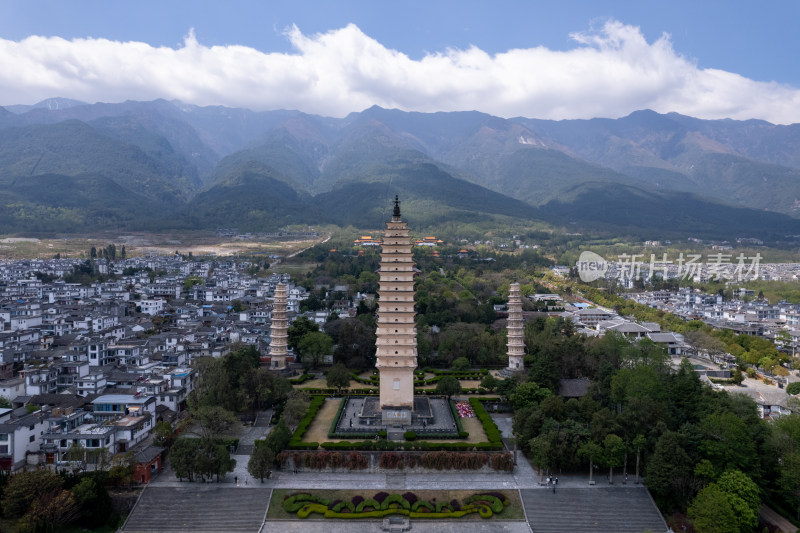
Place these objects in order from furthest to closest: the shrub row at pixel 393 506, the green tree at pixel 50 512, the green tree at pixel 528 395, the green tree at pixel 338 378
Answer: the green tree at pixel 338 378 < the green tree at pixel 528 395 < the shrub row at pixel 393 506 < the green tree at pixel 50 512

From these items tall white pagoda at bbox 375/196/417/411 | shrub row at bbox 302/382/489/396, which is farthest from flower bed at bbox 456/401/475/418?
tall white pagoda at bbox 375/196/417/411

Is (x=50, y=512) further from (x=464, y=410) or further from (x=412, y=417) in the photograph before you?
(x=464, y=410)


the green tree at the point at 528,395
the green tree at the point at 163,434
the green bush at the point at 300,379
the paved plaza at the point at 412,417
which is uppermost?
the green tree at the point at 528,395

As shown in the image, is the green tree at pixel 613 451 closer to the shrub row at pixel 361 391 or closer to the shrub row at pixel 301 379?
the shrub row at pixel 361 391

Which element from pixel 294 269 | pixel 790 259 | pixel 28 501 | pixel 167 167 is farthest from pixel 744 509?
pixel 167 167

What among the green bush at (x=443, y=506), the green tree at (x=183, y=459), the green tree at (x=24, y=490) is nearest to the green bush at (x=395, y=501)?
the green bush at (x=443, y=506)

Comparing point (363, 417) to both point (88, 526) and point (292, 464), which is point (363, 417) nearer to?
point (292, 464)

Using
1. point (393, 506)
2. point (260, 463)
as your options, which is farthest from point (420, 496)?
point (260, 463)
